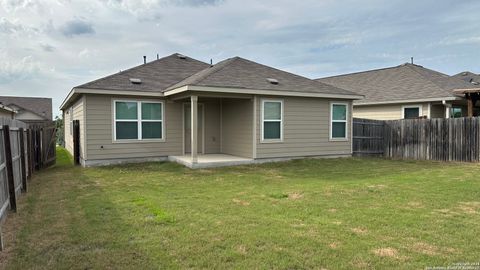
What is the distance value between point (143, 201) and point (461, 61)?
28.2m

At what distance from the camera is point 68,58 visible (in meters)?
18.1

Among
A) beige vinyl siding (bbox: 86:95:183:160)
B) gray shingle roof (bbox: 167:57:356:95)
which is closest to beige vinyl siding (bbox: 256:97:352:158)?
gray shingle roof (bbox: 167:57:356:95)

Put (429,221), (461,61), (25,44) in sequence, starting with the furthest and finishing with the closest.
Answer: (461,61), (25,44), (429,221)

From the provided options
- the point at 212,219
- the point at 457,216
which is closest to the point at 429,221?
the point at 457,216

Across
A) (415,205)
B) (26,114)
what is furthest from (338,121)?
(26,114)

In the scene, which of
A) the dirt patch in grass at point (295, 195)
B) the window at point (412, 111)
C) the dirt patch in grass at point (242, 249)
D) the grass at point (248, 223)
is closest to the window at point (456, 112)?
the window at point (412, 111)

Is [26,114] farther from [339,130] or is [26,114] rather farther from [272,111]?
[339,130]

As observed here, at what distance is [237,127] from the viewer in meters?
12.8

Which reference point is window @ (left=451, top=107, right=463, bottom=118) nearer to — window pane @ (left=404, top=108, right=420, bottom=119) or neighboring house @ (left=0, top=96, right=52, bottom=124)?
window pane @ (left=404, top=108, right=420, bottom=119)

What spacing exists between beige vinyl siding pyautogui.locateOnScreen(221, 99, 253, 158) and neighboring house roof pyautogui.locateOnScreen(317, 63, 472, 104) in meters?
8.32

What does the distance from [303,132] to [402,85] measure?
830 centimetres

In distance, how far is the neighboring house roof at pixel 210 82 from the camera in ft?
36.3

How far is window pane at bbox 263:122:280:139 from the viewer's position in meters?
12.0

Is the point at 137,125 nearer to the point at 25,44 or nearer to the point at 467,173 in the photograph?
the point at 25,44
